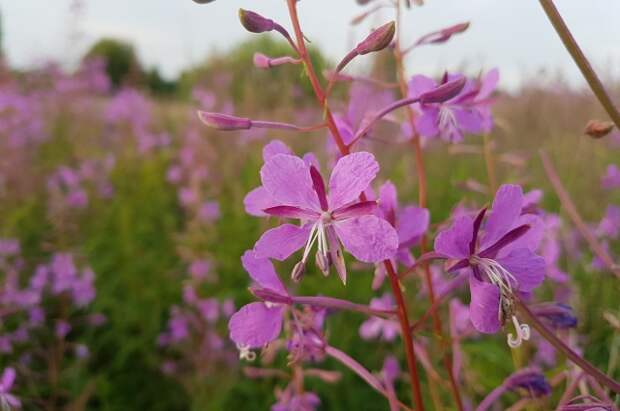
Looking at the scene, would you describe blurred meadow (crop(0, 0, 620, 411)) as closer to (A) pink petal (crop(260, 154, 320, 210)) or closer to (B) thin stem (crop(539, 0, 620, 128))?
(A) pink petal (crop(260, 154, 320, 210))

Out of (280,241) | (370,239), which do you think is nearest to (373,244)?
(370,239)

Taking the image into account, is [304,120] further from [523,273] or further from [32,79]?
[523,273]

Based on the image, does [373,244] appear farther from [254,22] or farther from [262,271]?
[254,22]

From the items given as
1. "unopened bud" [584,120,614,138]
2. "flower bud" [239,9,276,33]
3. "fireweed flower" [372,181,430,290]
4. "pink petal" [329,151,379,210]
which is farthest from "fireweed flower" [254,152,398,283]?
"unopened bud" [584,120,614,138]

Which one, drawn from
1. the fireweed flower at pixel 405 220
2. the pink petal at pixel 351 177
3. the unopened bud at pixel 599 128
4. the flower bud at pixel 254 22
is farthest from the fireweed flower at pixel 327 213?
the unopened bud at pixel 599 128

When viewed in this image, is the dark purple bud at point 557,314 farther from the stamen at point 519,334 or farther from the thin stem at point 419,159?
the stamen at point 519,334

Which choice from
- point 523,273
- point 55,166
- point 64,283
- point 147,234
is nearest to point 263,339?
point 523,273
